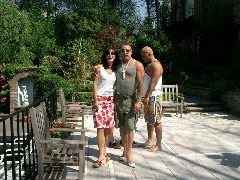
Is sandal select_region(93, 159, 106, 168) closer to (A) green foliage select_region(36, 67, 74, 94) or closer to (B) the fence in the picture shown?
(B) the fence

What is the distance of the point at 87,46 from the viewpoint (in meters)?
23.4

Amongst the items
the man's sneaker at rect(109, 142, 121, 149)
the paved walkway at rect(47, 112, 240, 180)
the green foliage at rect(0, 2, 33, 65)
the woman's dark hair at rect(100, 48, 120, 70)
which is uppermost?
the green foliage at rect(0, 2, 33, 65)

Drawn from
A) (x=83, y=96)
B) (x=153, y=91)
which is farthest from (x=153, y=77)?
(x=83, y=96)

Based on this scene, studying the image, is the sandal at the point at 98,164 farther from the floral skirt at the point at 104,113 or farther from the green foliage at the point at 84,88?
the green foliage at the point at 84,88

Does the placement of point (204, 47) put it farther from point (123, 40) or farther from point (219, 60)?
point (123, 40)

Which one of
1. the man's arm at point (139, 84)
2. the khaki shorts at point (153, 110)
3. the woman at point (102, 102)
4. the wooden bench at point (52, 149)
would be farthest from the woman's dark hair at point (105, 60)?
the wooden bench at point (52, 149)

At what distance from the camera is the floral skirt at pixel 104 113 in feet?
18.2

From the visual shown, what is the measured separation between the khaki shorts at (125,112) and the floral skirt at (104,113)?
148 mm

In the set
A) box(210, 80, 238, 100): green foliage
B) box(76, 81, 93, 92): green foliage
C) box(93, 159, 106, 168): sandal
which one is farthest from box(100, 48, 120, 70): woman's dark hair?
box(210, 80, 238, 100): green foliage

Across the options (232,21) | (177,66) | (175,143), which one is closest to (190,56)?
(177,66)

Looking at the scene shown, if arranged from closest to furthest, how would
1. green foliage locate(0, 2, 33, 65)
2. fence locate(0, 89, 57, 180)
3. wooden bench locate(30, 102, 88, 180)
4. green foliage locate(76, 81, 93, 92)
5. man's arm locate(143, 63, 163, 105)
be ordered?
fence locate(0, 89, 57, 180) → wooden bench locate(30, 102, 88, 180) → man's arm locate(143, 63, 163, 105) → green foliage locate(76, 81, 93, 92) → green foliage locate(0, 2, 33, 65)

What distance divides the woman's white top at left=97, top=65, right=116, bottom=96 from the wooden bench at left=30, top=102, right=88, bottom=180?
95 cm

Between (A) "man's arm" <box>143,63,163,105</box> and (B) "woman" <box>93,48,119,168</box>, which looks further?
(A) "man's arm" <box>143,63,163,105</box>

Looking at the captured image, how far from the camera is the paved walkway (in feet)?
17.4
